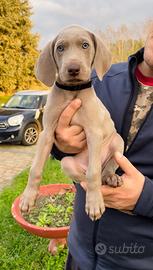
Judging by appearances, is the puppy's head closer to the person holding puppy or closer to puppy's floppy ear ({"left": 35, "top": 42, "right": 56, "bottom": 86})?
puppy's floppy ear ({"left": 35, "top": 42, "right": 56, "bottom": 86})

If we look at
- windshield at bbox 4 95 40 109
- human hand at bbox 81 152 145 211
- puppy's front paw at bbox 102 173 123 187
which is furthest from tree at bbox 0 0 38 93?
human hand at bbox 81 152 145 211

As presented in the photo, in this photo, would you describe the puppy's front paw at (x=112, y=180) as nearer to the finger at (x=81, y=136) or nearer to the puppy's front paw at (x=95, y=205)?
the puppy's front paw at (x=95, y=205)

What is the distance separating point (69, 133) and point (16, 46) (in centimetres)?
3088

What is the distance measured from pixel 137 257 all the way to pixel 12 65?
3042 cm

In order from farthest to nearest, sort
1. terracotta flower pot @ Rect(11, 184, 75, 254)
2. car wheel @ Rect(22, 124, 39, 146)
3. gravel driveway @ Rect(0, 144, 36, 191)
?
car wheel @ Rect(22, 124, 39, 146) < gravel driveway @ Rect(0, 144, 36, 191) < terracotta flower pot @ Rect(11, 184, 75, 254)

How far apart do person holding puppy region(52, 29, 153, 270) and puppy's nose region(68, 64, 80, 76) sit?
184mm

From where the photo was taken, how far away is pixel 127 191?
2240mm

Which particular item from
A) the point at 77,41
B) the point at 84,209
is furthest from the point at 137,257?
the point at 77,41

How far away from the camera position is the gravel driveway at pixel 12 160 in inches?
345

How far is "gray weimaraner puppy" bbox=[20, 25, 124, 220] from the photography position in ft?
7.31

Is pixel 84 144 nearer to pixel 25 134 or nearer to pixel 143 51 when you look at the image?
pixel 143 51

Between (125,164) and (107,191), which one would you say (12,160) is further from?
(125,164)

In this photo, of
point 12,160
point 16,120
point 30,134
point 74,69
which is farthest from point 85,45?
point 30,134

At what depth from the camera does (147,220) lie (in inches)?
91.7
